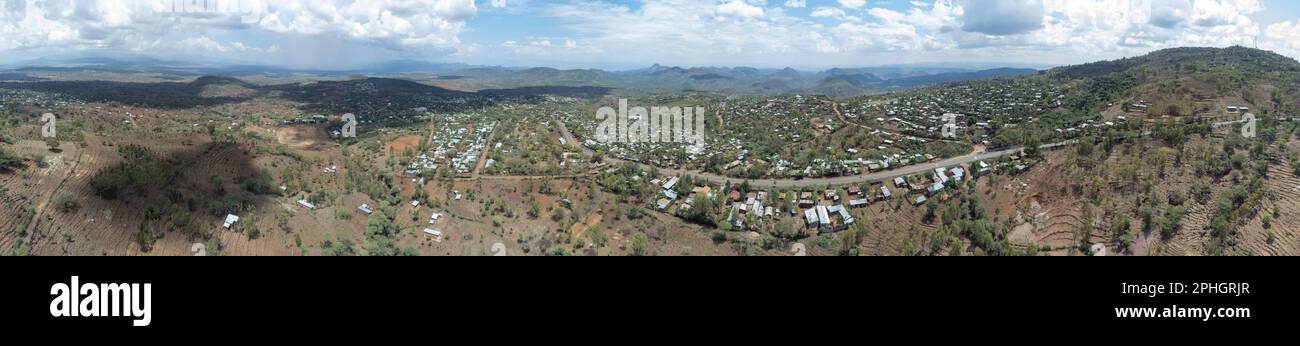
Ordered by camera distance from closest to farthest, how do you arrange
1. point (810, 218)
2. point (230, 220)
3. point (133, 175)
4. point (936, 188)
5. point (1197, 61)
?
point (230, 220) < point (133, 175) < point (810, 218) < point (936, 188) < point (1197, 61)

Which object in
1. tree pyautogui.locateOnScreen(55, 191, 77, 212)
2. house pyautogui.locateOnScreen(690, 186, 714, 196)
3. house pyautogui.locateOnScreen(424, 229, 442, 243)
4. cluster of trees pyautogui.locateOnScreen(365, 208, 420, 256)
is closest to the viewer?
tree pyautogui.locateOnScreen(55, 191, 77, 212)

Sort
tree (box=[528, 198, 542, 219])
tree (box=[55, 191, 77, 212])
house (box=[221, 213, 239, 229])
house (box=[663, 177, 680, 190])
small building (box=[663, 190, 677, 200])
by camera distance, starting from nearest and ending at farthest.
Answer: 1. tree (box=[55, 191, 77, 212])
2. house (box=[221, 213, 239, 229])
3. tree (box=[528, 198, 542, 219])
4. small building (box=[663, 190, 677, 200])
5. house (box=[663, 177, 680, 190])

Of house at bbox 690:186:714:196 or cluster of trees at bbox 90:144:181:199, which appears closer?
cluster of trees at bbox 90:144:181:199

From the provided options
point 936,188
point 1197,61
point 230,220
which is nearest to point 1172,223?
point 936,188

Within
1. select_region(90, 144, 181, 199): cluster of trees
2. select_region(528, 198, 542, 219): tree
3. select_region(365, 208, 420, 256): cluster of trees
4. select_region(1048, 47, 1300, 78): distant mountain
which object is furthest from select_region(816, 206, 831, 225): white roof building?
select_region(1048, 47, 1300, 78): distant mountain

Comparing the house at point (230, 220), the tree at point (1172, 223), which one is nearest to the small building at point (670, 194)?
the house at point (230, 220)

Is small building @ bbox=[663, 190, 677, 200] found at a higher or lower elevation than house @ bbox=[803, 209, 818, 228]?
higher

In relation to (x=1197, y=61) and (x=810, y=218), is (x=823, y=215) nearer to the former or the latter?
(x=810, y=218)

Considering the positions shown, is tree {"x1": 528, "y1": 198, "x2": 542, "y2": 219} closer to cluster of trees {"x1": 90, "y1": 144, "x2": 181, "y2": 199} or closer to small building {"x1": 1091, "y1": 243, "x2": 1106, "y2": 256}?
cluster of trees {"x1": 90, "y1": 144, "x2": 181, "y2": 199}

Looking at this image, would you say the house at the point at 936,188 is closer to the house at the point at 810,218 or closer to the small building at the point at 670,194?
the house at the point at 810,218

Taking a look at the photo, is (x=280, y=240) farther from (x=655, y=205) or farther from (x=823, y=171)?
(x=823, y=171)

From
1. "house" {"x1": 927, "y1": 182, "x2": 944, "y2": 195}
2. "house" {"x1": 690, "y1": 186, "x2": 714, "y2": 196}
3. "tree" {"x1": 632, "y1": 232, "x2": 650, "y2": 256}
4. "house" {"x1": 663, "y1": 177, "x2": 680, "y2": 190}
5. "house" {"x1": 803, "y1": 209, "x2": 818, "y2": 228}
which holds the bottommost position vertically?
"tree" {"x1": 632, "y1": 232, "x2": 650, "y2": 256}

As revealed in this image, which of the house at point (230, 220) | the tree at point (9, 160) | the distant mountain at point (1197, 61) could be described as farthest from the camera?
the distant mountain at point (1197, 61)
